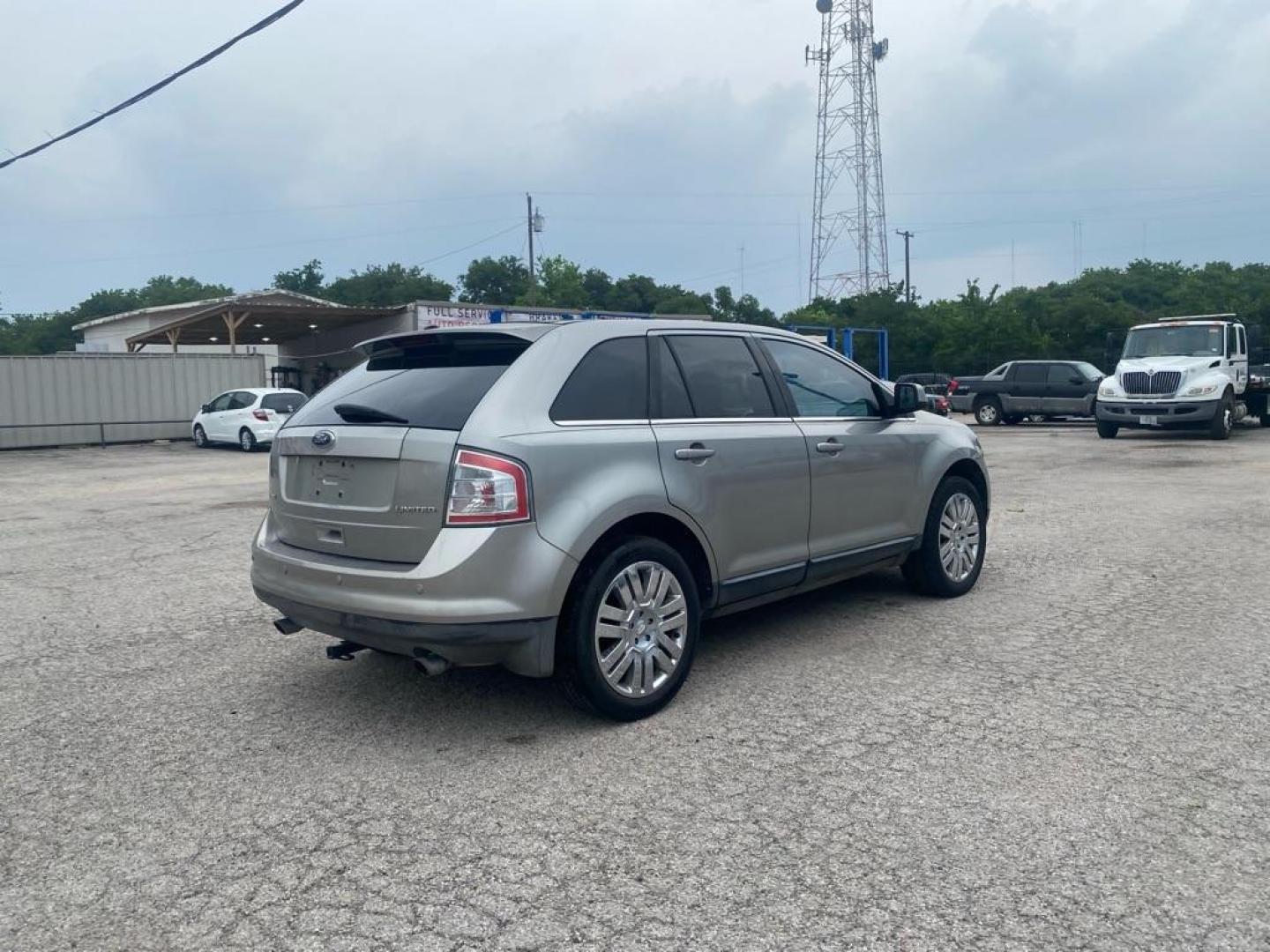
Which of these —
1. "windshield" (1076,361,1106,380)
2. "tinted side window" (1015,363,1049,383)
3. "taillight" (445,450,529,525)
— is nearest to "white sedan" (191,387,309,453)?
"tinted side window" (1015,363,1049,383)

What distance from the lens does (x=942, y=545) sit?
645cm

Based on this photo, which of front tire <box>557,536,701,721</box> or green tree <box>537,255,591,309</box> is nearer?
front tire <box>557,536,701,721</box>

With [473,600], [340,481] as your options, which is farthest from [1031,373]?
[473,600]

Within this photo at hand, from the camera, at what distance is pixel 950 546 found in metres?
6.50

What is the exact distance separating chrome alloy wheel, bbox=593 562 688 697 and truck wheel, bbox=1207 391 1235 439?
61.1 feet

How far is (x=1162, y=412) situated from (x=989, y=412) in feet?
27.6

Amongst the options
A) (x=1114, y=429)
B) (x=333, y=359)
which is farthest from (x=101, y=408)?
(x=1114, y=429)

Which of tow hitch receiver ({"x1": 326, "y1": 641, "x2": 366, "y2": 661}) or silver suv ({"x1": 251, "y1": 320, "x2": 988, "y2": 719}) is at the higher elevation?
silver suv ({"x1": 251, "y1": 320, "x2": 988, "y2": 719})

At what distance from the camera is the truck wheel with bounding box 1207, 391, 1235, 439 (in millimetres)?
19625

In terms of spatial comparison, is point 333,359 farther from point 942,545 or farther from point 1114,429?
point 942,545

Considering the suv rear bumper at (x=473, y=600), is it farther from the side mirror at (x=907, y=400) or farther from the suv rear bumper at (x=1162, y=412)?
the suv rear bumper at (x=1162, y=412)

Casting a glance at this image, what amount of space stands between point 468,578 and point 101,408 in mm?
25740

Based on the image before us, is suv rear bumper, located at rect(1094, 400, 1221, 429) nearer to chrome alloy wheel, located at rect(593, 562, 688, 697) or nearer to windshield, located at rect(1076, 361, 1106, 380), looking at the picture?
windshield, located at rect(1076, 361, 1106, 380)

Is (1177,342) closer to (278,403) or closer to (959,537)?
(959,537)
